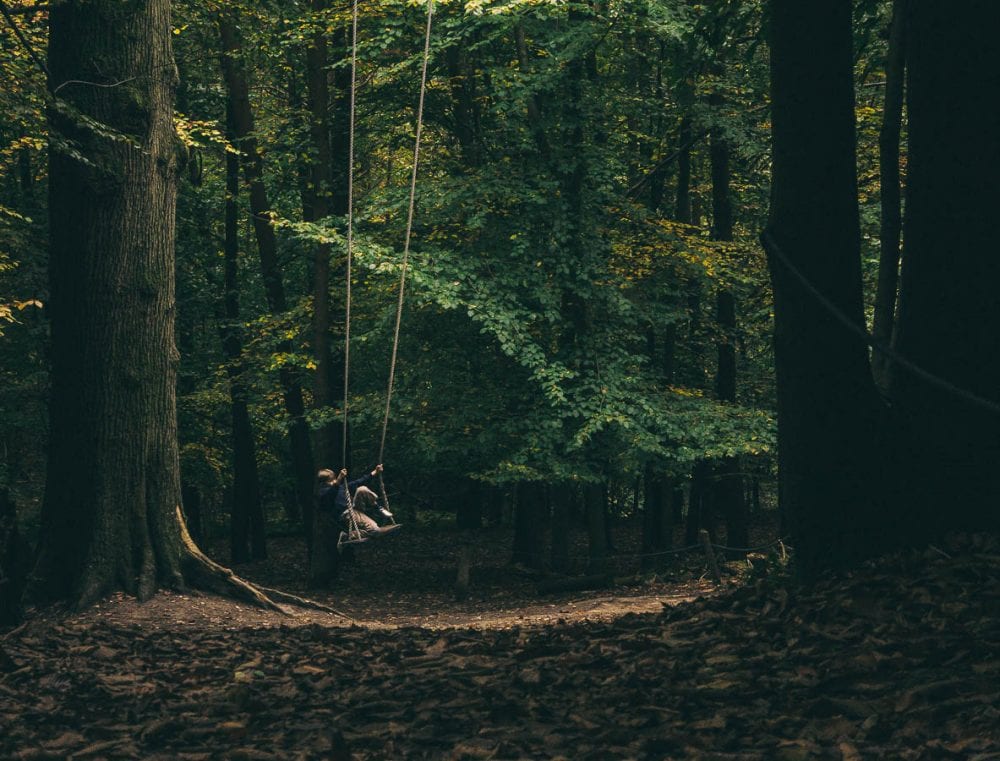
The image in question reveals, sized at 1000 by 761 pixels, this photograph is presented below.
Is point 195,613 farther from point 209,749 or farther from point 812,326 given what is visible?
point 812,326

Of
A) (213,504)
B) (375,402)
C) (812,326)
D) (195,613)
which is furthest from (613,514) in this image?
(812,326)

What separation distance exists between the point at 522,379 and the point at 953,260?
12.4m

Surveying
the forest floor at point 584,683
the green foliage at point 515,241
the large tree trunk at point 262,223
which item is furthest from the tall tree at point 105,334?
the large tree trunk at point 262,223

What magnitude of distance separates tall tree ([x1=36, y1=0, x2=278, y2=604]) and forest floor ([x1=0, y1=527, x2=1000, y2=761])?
4.44ft

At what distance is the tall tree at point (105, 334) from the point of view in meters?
9.45

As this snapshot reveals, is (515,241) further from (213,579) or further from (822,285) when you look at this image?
(822,285)

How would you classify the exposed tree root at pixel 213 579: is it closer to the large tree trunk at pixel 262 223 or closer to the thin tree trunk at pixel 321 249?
the thin tree trunk at pixel 321 249

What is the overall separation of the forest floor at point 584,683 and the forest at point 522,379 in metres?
0.03

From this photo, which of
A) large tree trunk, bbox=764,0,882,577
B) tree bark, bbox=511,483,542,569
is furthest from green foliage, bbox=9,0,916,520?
large tree trunk, bbox=764,0,882,577

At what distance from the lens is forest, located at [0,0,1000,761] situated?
17.5 ft

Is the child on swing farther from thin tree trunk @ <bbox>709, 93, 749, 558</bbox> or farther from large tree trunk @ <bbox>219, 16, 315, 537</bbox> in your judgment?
thin tree trunk @ <bbox>709, 93, 749, 558</bbox>

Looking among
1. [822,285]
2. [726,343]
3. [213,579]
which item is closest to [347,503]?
[213,579]

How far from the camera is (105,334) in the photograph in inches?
376

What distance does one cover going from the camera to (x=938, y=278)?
19.2ft
